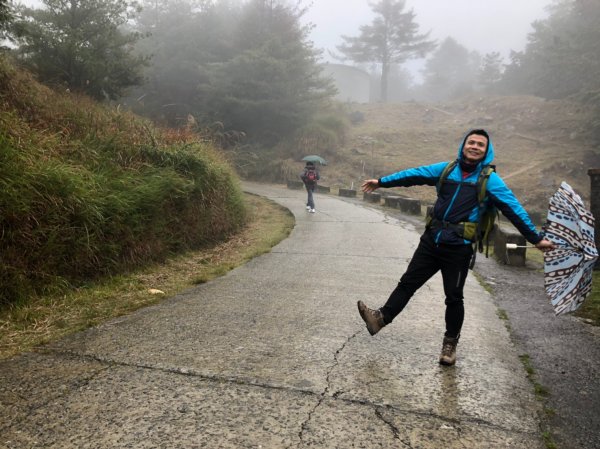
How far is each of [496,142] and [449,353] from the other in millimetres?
30498

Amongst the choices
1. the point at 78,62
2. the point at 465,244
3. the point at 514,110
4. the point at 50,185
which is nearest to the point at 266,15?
the point at 78,62

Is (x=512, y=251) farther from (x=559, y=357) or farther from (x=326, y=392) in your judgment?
(x=326, y=392)

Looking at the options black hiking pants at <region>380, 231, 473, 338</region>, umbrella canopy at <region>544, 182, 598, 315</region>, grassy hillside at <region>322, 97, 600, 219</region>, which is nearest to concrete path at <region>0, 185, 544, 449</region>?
black hiking pants at <region>380, 231, 473, 338</region>

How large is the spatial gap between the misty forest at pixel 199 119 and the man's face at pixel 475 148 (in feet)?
13.3

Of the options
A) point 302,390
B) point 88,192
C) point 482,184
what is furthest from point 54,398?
point 482,184

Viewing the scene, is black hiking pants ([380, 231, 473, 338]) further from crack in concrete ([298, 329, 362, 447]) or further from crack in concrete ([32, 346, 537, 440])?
crack in concrete ([32, 346, 537, 440])

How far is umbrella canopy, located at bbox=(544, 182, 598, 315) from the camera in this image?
3.05 m

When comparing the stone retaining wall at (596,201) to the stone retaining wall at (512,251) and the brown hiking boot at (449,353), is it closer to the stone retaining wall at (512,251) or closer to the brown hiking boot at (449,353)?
the stone retaining wall at (512,251)

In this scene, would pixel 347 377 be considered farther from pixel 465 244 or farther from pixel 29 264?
pixel 29 264

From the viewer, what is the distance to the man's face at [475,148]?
11.4 ft

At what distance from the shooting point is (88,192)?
208 inches

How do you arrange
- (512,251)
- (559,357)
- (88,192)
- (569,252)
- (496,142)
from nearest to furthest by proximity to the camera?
(569,252) < (559,357) < (88,192) < (512,251) < (496,142)

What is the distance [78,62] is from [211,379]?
10.7 m

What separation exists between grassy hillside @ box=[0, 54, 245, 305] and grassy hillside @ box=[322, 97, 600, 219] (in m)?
14.7
